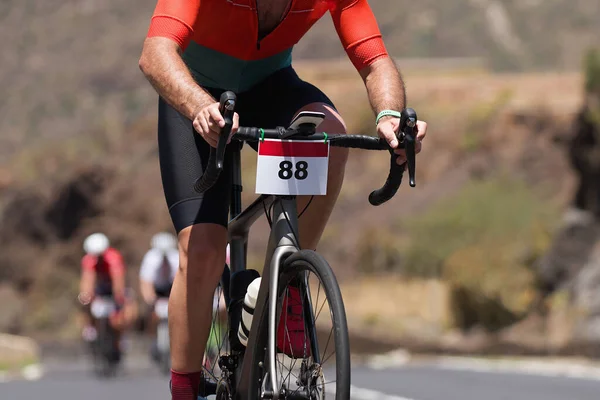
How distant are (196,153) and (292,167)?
553 mm

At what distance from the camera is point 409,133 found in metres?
4.97

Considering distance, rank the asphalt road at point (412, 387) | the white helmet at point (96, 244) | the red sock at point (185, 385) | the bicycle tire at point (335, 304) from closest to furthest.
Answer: the bicycle tire at point (335, 304)
the red sock at point (185, 385)
the asphalt road at point (412, 387)
the white helmet at point (96, 244)

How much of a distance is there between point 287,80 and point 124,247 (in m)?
43.4

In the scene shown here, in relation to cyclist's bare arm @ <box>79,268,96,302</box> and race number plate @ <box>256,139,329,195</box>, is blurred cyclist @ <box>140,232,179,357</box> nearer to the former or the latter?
cyclist's bare arm @ <box>79,268,96,302</box>

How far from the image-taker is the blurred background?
109 ft

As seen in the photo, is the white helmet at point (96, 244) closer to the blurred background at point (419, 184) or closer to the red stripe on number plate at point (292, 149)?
the blurred background at point (419, 184)

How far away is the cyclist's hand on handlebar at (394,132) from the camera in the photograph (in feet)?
16.6

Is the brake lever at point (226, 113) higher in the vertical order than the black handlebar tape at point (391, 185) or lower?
higher

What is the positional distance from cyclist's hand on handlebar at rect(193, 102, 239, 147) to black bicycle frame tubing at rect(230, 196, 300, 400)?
46 centimetres

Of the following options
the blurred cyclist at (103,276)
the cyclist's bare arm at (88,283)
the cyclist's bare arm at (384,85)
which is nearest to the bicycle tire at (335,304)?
the cyclist's bare arm at (384,85)

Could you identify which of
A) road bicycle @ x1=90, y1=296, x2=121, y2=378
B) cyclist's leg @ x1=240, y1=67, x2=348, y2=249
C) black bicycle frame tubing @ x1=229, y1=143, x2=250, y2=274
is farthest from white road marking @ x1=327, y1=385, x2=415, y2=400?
road bicycle @ x1=90, y1=296, x2=121, y2=378

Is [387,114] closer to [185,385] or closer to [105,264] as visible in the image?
[185,385]

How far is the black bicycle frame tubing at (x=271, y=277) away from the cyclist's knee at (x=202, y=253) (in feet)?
1.07

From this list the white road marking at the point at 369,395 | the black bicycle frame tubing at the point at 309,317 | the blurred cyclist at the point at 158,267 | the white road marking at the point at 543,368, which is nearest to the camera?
the black bicycle frame tubing at the point at 309,317
